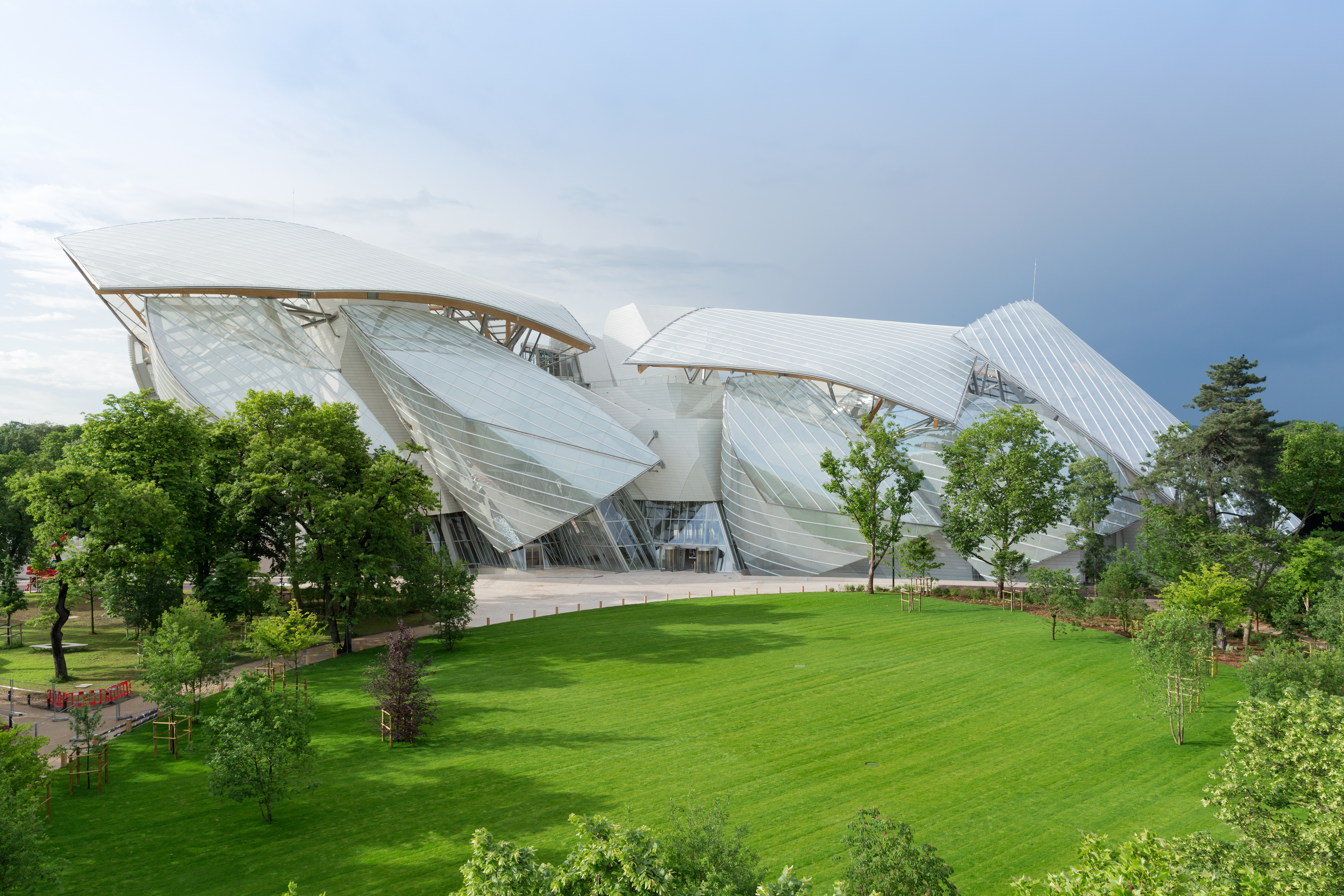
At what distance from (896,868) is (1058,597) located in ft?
78.8

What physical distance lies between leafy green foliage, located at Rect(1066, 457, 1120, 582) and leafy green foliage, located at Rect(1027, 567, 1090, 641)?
5550mm

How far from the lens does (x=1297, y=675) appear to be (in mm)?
18828

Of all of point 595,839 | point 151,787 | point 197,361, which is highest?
point 197,361

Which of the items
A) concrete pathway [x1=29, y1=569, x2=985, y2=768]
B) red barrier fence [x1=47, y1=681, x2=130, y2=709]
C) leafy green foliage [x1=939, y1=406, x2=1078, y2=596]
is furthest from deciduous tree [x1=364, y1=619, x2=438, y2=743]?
→ leafy green foliage [x1=939, y1=406, x2=1078, y2=596]

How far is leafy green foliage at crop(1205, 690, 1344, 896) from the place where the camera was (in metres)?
8.45

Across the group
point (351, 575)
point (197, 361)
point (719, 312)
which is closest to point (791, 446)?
point (719, 312)

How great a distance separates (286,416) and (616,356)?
4608 centimetres

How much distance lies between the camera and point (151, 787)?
1722 centimetres

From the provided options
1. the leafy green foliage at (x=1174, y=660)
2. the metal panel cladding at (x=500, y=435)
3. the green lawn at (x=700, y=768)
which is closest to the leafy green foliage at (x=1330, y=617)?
the green lawn at (x=700, y=768)

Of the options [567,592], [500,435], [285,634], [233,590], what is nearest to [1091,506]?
[567,592]

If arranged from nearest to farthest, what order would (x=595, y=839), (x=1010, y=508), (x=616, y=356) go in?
(x=595, y=839) < (x=1010, y=508) < (x=616, y=356)

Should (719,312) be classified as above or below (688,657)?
above

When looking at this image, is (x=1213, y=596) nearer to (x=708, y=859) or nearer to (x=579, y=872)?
(x=708, y=859)

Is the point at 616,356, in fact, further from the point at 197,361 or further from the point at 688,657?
the point at 688,657
